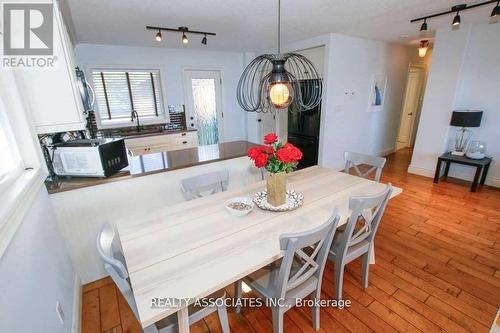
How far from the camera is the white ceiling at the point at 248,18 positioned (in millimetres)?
2385

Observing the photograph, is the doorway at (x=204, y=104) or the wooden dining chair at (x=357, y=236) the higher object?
the doorway at (x=204, y=104)

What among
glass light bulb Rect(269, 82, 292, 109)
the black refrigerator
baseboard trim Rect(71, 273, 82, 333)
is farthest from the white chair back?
the black refrigerator

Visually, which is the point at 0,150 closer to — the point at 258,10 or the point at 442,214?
the point at 258,10

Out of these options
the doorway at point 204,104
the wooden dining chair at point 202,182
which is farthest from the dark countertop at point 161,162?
the doorway at point 204,104

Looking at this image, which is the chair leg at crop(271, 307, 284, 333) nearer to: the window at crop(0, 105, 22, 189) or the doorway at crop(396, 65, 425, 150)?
the window at crop(0, 105, 22, 189)

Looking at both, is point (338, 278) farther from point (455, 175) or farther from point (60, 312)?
point (455, 175)

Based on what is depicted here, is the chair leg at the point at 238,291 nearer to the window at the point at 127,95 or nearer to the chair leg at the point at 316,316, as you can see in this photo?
the chair leg at the point at 316,316

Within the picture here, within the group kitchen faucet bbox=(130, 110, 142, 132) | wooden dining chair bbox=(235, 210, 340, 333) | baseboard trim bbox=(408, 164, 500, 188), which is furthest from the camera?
kitchen faucet bbox=(130, 110, 142, 132)

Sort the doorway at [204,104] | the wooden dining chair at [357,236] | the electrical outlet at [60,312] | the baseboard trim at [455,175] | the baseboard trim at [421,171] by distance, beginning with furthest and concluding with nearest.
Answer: the doorway at [204,104]
the baseboard trim at [421,171]
the baseboard trim at [455,175]
the wooden dining chair at [357,236]
the electrical outlet at [60,312]

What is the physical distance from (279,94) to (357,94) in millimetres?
3436

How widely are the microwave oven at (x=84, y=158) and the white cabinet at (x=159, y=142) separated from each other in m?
2.10

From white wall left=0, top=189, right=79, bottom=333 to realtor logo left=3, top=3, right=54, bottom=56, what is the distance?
899mm

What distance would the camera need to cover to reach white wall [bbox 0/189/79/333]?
2.89 ft

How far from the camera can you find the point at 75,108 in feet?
5.44
